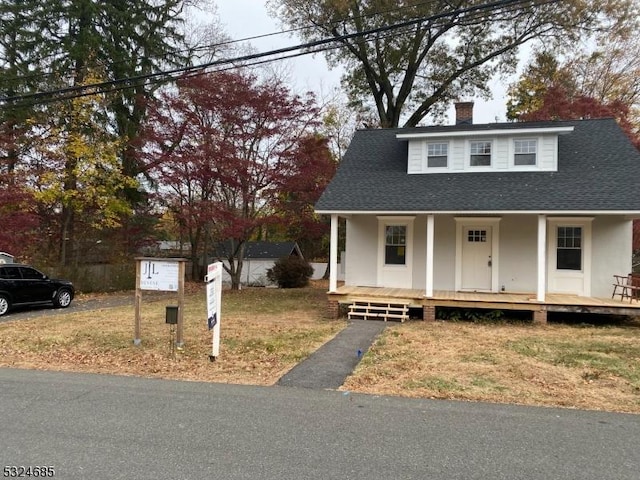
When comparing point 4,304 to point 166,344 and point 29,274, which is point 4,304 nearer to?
point 29,274

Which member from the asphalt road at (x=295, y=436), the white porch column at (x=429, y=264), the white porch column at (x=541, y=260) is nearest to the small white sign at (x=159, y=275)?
the asphalt road at (x=295, y=436)

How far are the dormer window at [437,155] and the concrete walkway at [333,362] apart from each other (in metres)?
6.44

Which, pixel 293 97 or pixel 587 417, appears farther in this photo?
pixel 293 97

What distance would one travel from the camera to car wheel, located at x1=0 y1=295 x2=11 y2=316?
13094mm

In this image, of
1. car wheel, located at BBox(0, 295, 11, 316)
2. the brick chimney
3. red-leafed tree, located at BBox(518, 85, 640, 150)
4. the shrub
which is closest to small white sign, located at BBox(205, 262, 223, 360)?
car wheel, located at BBox(0, 295, 11, 316)

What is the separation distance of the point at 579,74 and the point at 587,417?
28.2 meters

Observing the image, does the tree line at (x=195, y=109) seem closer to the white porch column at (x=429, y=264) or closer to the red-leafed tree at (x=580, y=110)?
the red-leafed tree at (x=580, y=110)

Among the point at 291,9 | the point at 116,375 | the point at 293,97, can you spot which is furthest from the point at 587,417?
the point at 291,9

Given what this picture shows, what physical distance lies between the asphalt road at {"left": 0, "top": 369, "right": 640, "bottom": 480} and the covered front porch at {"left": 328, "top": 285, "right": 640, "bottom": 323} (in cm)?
709

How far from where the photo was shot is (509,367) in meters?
7.34

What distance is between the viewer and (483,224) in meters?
14.2

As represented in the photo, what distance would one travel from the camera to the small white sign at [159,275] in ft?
27.9

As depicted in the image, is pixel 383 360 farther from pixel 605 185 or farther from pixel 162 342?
pixel 605 185

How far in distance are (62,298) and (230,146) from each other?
25.1 ft
